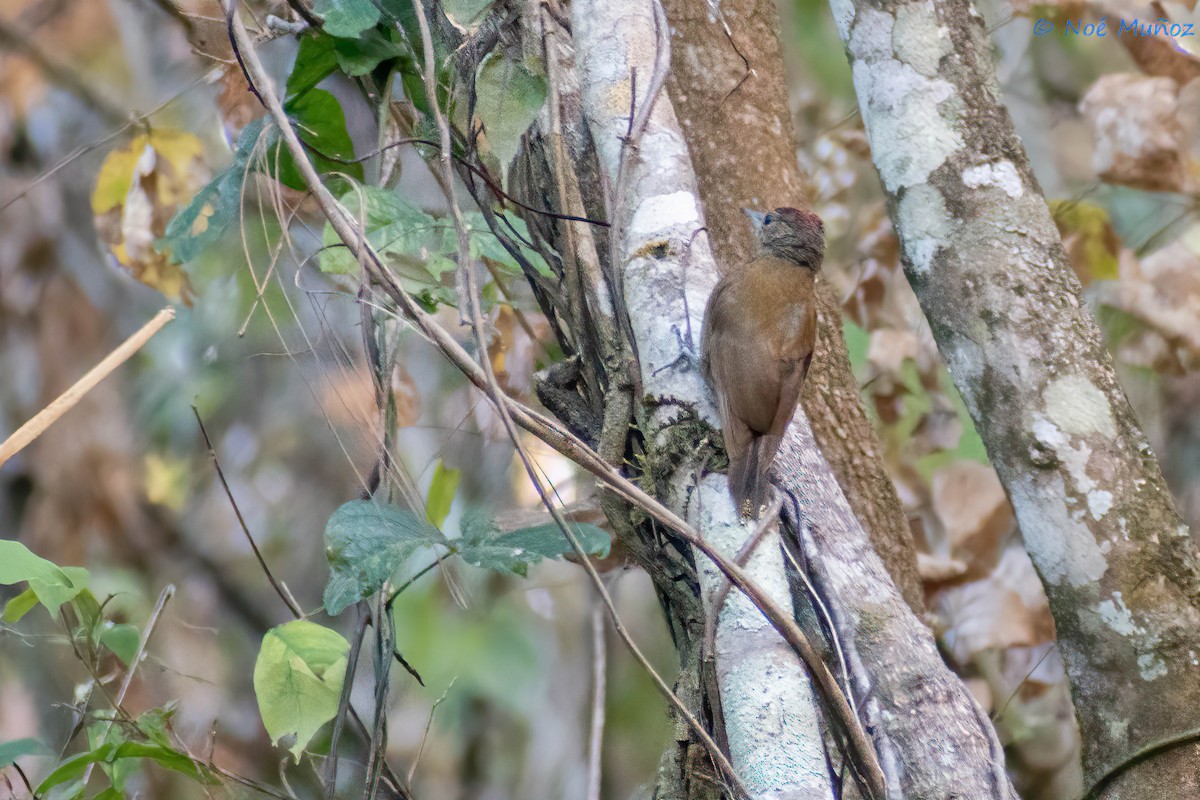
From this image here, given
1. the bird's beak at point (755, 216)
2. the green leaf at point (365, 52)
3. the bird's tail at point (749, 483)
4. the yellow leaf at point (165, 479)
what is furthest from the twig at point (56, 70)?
the bird's tail at point (749, 483)

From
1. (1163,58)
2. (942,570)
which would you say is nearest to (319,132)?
(942,570)

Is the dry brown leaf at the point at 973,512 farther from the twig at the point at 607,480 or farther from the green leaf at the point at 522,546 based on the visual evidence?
the twig at the point at 607,480

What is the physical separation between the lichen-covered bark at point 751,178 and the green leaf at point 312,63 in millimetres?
742

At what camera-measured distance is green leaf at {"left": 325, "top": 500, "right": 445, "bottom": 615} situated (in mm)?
1671

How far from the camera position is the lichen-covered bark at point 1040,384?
1885mm

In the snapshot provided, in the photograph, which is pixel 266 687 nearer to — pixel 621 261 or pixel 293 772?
pixel 621 261

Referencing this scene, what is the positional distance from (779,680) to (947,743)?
0.35 meters

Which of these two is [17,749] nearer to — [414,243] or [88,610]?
[88,610]

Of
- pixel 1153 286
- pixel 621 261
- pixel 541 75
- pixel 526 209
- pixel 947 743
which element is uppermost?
pixel 541 75

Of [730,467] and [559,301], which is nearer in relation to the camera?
[730,467]

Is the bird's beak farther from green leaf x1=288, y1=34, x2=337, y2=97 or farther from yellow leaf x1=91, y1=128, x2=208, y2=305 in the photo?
yellow leaf x1=91, y1=128, x2=208, y2=305

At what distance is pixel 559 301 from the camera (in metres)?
1.95

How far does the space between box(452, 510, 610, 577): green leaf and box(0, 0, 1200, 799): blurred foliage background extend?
3.55ft

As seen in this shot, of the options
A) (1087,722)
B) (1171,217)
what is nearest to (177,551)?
(1087,722)
